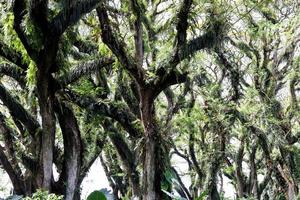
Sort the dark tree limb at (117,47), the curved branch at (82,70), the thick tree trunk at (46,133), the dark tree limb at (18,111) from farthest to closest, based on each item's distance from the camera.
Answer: the dark tree limb at (18,111)
the curved branch at (82,70)
the thick tree trunk at (46,133)
the dark tree limb at (117,47)

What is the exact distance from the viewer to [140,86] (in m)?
9.31

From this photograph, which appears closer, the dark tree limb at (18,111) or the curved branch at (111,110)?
the dark tree limb at (18,111)

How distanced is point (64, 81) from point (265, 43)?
20.7 ft

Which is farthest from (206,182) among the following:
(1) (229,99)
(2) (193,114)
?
(1) (229,99)

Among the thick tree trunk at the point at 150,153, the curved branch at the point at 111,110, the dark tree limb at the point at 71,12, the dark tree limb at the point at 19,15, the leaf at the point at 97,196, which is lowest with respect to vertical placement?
the leaf at the point at 97,196

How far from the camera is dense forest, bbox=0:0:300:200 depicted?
881cm

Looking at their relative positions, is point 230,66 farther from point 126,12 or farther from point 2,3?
point 2,3

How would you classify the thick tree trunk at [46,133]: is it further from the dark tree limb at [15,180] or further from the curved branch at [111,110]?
the dark tree limb at [15,180]

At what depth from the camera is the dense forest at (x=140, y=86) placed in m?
8.81

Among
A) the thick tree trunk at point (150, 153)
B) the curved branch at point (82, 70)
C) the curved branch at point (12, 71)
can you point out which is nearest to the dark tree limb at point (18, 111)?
the curved branch at point (12, 71)

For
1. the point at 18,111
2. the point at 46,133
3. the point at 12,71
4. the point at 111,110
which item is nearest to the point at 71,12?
the point at 46,133

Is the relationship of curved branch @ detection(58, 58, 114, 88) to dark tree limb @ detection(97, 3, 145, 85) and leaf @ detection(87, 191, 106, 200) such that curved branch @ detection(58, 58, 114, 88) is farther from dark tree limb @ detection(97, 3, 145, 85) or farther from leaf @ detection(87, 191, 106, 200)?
leaf @ detection(87, 191, 106, 200)

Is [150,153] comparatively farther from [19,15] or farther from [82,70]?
[19,15]

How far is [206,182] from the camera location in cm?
1567
